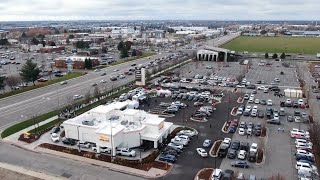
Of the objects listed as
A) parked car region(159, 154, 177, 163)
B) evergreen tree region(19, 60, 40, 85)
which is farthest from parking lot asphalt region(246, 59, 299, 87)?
evergreen tree region(19, 60, 40, 85)

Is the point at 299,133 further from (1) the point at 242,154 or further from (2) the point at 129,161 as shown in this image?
(2) the point at 129,161

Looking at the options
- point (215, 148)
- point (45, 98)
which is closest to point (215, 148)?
point (215, 148)

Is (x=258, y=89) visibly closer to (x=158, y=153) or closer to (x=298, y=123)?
(x=298, y=123)

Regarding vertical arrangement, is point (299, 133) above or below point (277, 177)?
above

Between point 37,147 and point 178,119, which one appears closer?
point 37,147

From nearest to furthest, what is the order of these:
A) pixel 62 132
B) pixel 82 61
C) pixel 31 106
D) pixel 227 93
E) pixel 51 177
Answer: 1. pixel 51 177
2. pixel 62 132
3. pixel 31 106
4. pixel 227 93
5. pixel 82 61

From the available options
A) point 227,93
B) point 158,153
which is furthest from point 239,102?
point 158,153

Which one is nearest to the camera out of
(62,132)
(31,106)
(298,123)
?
(62,132)
